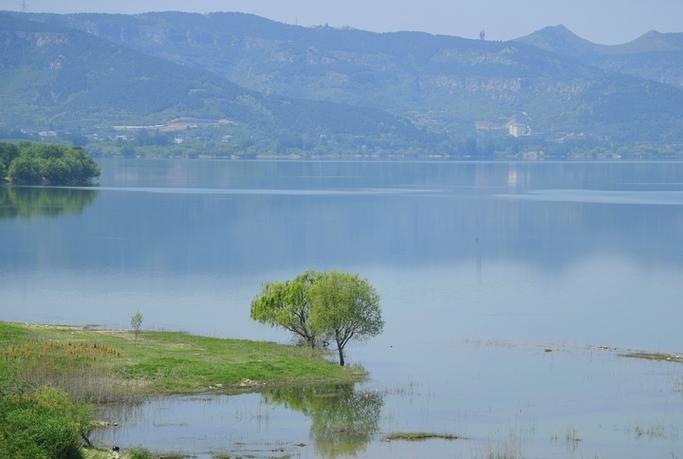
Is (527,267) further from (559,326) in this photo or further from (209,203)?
(209,203)

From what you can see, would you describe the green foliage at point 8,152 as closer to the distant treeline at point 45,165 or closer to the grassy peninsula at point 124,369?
the distant treeline at point 45,165

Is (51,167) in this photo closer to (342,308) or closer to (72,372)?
(342,308)

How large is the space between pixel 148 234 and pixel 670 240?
3328cm

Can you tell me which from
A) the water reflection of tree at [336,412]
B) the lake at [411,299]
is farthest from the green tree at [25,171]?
the water reflection of tree at [336,412]

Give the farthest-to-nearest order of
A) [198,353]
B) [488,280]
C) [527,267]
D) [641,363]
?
[527,267]
[488,280]
[641,363]
[198,353]

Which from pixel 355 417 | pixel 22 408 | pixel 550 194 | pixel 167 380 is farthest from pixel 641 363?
pixel 550 194

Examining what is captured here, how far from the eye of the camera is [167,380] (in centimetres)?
3225

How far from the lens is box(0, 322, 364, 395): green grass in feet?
102

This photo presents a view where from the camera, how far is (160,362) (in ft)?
110

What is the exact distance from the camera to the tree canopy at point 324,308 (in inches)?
1441

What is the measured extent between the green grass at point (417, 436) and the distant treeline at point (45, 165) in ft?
308

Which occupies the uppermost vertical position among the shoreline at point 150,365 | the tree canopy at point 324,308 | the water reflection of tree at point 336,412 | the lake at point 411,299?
the tree canopy at point 324,308

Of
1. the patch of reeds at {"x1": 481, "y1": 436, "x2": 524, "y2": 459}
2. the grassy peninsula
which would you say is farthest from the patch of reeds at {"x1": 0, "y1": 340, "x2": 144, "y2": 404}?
the patch of reeds at {"x1": 481, "y1": 436, "x2": 524, "y2": 459}

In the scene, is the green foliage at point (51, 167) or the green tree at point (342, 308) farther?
Result: the green foliage at point (51, 167)
